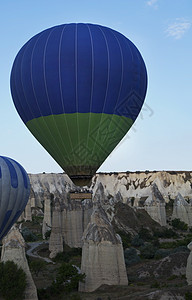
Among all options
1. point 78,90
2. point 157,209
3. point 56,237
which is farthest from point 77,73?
point 157,209

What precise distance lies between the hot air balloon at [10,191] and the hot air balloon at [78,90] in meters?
4.05

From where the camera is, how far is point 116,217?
170 feet

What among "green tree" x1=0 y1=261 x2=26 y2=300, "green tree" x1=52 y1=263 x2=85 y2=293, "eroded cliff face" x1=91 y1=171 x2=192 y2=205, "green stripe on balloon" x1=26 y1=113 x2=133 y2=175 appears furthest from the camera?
"eroded cliff face" x1=91 y1=171 x2=192 y2=205

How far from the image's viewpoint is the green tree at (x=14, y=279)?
18719 millimetres

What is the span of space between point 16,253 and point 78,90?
965cm

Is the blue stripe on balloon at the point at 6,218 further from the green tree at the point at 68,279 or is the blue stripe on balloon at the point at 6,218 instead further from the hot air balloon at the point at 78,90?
the green tree at the point at 68,279

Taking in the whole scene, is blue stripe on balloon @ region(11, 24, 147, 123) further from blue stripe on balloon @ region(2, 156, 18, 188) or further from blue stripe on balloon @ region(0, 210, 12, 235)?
blue stripe on balloon @ region(0, 210, 12, 235)

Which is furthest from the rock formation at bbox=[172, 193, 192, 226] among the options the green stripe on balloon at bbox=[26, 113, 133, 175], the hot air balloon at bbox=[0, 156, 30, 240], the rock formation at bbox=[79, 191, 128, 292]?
the hot air balloon at bbox=[0, 156, 30, 240]

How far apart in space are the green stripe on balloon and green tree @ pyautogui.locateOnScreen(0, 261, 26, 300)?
624 cm

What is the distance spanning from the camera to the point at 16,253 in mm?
19031

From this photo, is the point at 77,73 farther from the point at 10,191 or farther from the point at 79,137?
the point at 10,191

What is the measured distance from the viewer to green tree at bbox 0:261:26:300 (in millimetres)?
18719

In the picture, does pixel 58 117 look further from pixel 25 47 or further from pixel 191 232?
pixel 191 232

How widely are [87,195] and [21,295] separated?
21.3 feet
